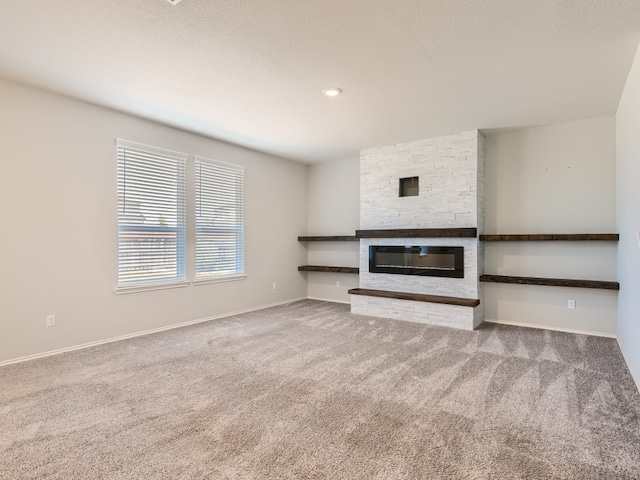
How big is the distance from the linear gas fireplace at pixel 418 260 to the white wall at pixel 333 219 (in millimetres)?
857

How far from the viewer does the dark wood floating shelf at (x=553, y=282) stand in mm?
3956

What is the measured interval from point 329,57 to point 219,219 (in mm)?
3133

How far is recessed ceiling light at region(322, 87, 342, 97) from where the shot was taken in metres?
3.39

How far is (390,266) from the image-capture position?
5418 millimetres

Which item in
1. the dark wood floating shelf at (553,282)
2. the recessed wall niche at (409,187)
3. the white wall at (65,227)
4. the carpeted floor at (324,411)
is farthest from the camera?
the recessed wall niche at (409,187)

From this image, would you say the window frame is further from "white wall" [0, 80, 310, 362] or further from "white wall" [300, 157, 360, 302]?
"white wall" [300, 157, 360, 302]

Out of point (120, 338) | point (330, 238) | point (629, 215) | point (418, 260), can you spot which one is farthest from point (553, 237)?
point (120, 338)

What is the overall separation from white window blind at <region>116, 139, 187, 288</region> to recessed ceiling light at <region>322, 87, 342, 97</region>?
2284 millimetres

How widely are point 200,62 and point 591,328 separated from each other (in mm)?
5161

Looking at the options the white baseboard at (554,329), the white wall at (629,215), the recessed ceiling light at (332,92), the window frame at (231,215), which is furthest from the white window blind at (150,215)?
the white wall at (629,215)

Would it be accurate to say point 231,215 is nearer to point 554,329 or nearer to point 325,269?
point 325,269

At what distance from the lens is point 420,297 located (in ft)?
15.9

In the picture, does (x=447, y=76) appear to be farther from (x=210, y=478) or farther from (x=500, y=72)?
(x=210, y=478)

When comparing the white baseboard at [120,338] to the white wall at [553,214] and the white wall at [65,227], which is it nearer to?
the white wall at [65,227]
